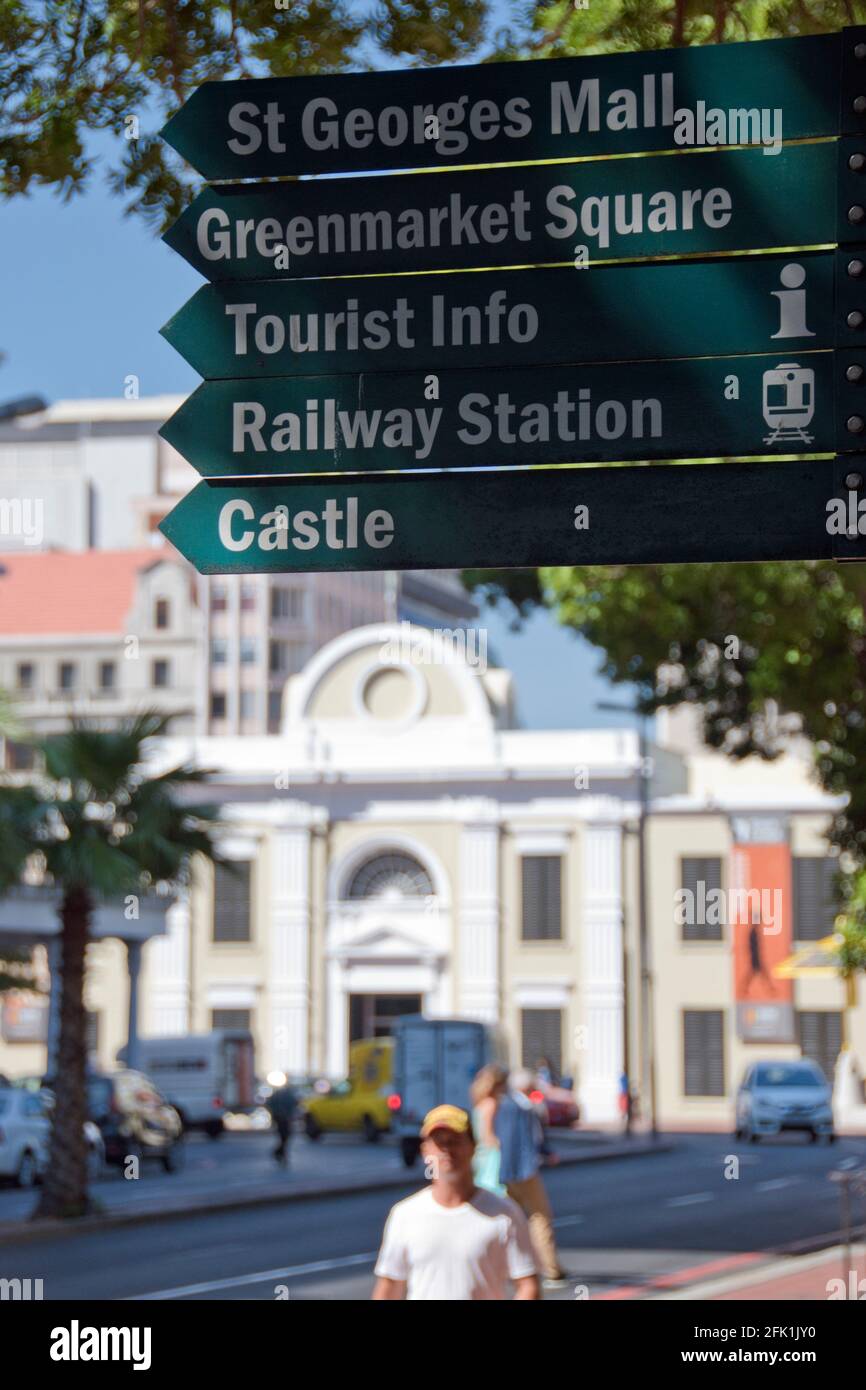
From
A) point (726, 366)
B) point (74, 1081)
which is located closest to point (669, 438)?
point (726, 366)

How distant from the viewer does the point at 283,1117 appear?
115 ft

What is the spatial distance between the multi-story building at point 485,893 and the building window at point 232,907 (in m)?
0.06

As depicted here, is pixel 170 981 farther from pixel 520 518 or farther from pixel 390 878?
pixel 520 518

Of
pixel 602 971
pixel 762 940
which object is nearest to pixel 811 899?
Result: pixel 762 940

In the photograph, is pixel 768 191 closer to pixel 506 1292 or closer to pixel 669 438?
pixel 669 438

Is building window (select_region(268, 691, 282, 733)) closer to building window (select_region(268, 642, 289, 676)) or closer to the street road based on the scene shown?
building window (select_region(268, 642, 289, 676))

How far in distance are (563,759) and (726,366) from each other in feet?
179

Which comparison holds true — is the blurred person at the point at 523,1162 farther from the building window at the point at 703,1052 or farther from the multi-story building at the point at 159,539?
the multi-story building at the point at 159,539

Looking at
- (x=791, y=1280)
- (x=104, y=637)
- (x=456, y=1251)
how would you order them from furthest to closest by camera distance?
(x=104, y=637) < (x=791, y=1280) < (x=456, y=1251)

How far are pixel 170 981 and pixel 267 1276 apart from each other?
42793mm

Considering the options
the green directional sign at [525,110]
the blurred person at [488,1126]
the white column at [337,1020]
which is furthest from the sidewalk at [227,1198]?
the green directional sign at [525,110]

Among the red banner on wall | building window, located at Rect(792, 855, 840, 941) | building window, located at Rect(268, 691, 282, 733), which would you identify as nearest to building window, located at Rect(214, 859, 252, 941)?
the red banner on wall

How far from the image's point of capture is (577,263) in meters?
4.65

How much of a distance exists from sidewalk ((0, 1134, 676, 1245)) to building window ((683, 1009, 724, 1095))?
59.3 feet
